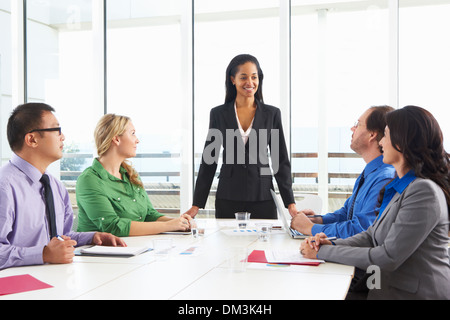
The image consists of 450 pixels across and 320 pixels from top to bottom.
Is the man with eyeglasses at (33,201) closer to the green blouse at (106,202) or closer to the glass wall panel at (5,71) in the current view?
the green blouse at (106,202)

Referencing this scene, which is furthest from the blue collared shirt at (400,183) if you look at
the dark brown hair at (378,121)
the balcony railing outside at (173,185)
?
the balcony railing outside at (173,185)

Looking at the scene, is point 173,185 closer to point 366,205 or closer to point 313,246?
point 366,205

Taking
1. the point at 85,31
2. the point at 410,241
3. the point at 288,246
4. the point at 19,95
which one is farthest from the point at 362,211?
the point at 19,95

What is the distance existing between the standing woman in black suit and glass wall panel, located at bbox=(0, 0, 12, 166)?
142 inches

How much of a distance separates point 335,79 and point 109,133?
2796mm

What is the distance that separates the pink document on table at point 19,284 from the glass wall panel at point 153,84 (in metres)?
3.68

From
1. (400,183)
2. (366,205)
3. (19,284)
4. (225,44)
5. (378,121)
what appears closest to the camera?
(19,284)

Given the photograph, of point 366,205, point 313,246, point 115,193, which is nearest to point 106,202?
point 115,193

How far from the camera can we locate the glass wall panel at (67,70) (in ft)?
19.0

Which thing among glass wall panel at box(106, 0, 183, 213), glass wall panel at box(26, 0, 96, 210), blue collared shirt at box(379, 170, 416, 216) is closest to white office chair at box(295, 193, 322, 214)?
blue collared shirt at box(379, 170, 416, 216)

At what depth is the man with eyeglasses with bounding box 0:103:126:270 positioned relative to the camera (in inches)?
76.2

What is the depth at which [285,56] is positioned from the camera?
196 inches

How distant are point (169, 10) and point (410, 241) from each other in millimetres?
4425

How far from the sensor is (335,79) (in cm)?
493
